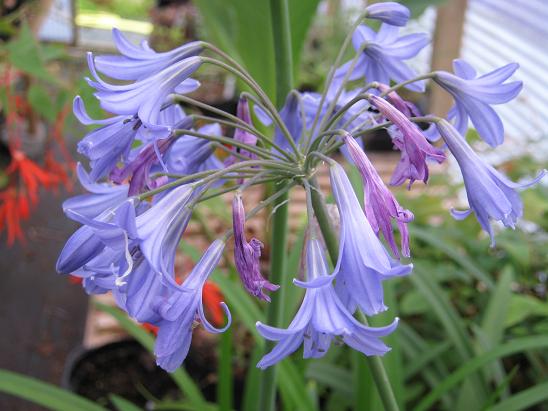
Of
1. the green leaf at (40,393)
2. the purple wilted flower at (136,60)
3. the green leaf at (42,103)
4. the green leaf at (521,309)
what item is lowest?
the green leaf at (521,309)

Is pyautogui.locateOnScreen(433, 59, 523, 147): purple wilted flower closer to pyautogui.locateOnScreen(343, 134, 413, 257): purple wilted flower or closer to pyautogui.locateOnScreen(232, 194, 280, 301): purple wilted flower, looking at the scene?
pyautogui.locateOnScreen(343, 134, 413, 257): purple wilted flower

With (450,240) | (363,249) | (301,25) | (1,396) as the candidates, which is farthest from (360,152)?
(1,396)

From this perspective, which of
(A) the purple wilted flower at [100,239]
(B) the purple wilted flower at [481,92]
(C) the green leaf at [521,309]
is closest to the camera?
(A) the purple wilted flower at [100,239]

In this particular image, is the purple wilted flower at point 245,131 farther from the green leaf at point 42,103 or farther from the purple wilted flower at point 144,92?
the green leaf at point 42,103

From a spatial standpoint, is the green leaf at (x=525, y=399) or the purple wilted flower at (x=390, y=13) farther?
the green leaf at (x=525, y=399)

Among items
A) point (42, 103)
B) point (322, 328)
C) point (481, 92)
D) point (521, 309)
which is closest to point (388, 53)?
point (481, 92)

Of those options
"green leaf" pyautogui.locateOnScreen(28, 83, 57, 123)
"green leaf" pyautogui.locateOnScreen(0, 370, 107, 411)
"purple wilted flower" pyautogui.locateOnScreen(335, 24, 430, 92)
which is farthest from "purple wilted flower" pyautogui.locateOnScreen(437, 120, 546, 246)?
"green leaf" pyautogui.locateOnScreen(28, 83, 57, 123)

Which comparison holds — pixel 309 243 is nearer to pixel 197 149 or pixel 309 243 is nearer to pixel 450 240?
pixel 197 149

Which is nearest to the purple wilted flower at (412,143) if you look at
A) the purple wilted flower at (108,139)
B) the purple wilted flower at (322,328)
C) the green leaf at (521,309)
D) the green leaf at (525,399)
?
the purple wilted flower at (322,328)
